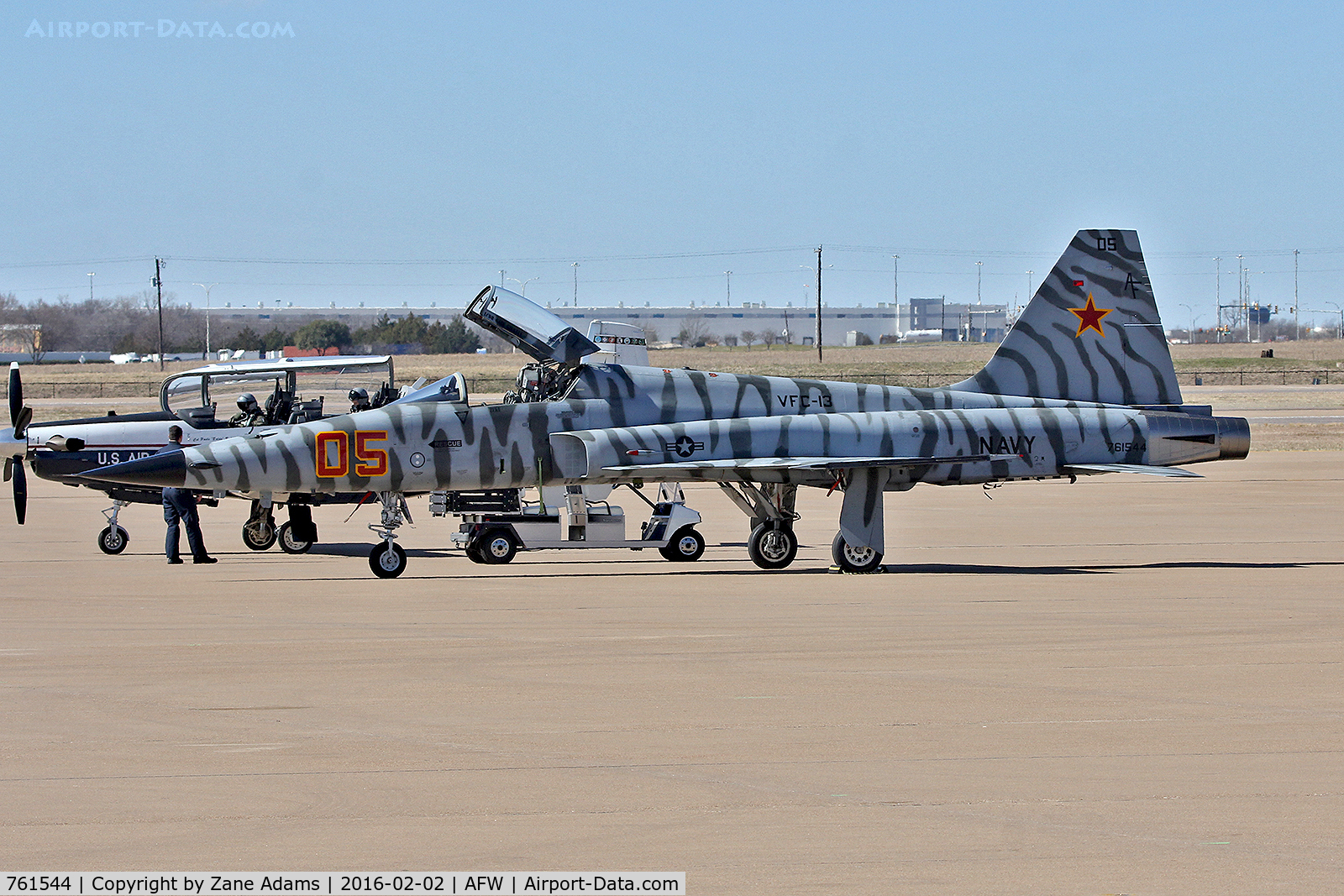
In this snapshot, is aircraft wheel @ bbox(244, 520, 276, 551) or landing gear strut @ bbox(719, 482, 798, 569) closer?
landing gear strut @ bbox(719, 482, 798, 569)

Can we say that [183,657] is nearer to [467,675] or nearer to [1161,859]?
[467,675]

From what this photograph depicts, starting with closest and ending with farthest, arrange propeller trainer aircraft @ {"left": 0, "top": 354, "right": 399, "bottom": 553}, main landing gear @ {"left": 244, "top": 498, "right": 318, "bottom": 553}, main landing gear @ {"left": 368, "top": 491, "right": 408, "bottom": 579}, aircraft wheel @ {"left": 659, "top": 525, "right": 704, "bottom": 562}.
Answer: main landing gear @ {"left": 368, "top": 491, "right": 408, "bottom": 579}, aircraft wheel @ {"left": 659, "top": 525, "right": 704, "bottom": 562}, propeller trainer aircraft @ {"left": 0, "top": 354, "right": 399, "bottom": 553}, main landing gear @ {"left": 244, "top": 498, "right": 318, "bottom": 553}

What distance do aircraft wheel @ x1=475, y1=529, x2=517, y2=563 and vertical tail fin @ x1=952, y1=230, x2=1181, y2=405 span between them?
6164mm

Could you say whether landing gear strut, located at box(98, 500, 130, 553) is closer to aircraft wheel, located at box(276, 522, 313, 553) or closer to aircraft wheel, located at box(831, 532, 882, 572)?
aircraft wheel, located at box(276, 522, 313, 553)

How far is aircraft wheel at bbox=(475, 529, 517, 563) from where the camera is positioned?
57.3ft

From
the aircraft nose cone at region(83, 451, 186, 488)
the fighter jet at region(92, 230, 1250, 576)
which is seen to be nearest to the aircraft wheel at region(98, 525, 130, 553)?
the fighter jet at region(92, 230, 1250, 576)

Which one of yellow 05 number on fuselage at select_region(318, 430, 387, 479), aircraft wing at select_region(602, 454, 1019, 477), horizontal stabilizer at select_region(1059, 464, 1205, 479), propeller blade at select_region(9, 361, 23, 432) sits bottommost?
horizontal stabilizer at select_region(1059, 464, 1205, 479)

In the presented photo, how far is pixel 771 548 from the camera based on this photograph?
17.0 meters

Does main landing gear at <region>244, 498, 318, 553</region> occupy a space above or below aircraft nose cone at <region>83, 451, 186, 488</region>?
below

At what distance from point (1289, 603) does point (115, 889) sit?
11.2 m

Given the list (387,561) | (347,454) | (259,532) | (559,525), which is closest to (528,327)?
(559,525)

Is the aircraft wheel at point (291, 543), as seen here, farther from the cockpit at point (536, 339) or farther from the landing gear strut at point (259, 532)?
the cockpit at point (536, 339)

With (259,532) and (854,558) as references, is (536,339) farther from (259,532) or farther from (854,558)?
(259,532)
